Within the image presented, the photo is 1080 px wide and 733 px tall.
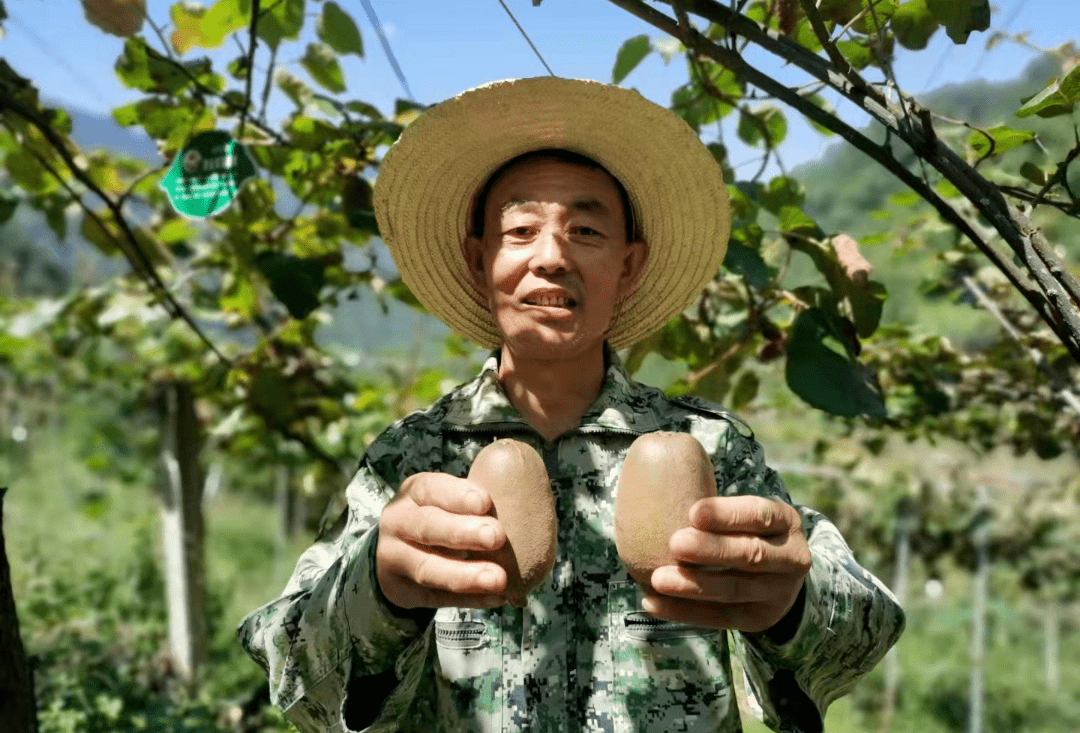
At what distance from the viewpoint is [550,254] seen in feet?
3.86

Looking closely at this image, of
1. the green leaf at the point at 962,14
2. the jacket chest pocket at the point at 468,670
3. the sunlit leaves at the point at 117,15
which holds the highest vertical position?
the sunlit leaves at the point at 117,15

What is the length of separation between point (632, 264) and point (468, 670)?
580 mm

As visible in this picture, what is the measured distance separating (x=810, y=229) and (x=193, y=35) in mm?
1185

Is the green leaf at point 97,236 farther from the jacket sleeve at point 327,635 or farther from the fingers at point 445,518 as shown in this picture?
the fingers at point 445,518

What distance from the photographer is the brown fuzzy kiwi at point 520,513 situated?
3.09 ft

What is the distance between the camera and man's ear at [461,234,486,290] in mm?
1357

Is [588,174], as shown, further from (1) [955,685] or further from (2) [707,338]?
(1) [955,685]

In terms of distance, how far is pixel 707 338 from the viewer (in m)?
1.99

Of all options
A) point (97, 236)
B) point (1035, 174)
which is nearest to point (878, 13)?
point (1035, 174)

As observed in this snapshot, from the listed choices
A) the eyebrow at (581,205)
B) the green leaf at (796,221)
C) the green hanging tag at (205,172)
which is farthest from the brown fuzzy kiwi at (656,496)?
the green hanging tag at (205,172)

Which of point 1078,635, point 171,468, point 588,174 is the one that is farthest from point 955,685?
point 588,174

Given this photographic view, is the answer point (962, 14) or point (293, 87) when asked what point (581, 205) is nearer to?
point (962, 14)

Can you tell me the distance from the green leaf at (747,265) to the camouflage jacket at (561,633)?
0.40 metres

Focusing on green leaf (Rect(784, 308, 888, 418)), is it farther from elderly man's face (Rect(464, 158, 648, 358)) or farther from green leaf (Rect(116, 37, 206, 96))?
green leaf (Rect(116, 37, 206, 96))
